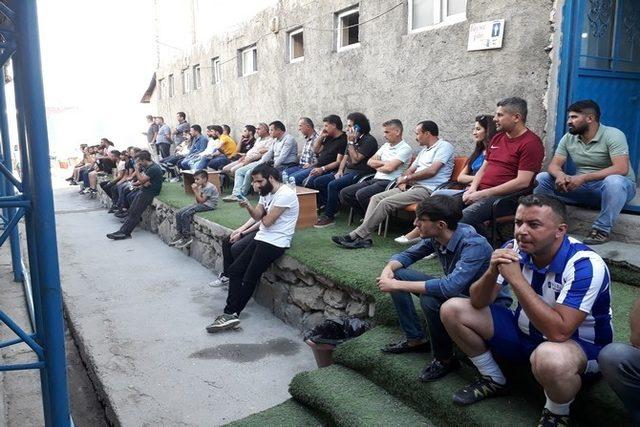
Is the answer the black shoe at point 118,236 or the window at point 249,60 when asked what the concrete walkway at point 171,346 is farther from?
the window at point 249,60

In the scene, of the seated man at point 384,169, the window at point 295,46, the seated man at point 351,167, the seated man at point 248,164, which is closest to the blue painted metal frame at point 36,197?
the seated man at point 384,169

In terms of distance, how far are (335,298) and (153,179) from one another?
255 inches

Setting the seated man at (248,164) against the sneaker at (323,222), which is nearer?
the sneaker at (323,222)

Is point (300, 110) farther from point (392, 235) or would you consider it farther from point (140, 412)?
point (140, 412)

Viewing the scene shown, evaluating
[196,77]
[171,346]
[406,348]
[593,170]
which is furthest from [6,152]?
[196,77]

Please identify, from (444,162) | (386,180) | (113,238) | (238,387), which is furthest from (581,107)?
(113,238)

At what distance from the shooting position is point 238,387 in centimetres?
412

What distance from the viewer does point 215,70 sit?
13.8 meters

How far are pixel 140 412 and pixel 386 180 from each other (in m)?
3.64

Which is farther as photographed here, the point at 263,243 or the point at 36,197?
the point at 263,243

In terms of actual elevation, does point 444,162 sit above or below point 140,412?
above

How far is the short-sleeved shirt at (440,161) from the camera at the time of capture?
219 inches

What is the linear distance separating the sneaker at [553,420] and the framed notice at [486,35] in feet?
13.5

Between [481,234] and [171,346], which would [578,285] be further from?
[171,346]
